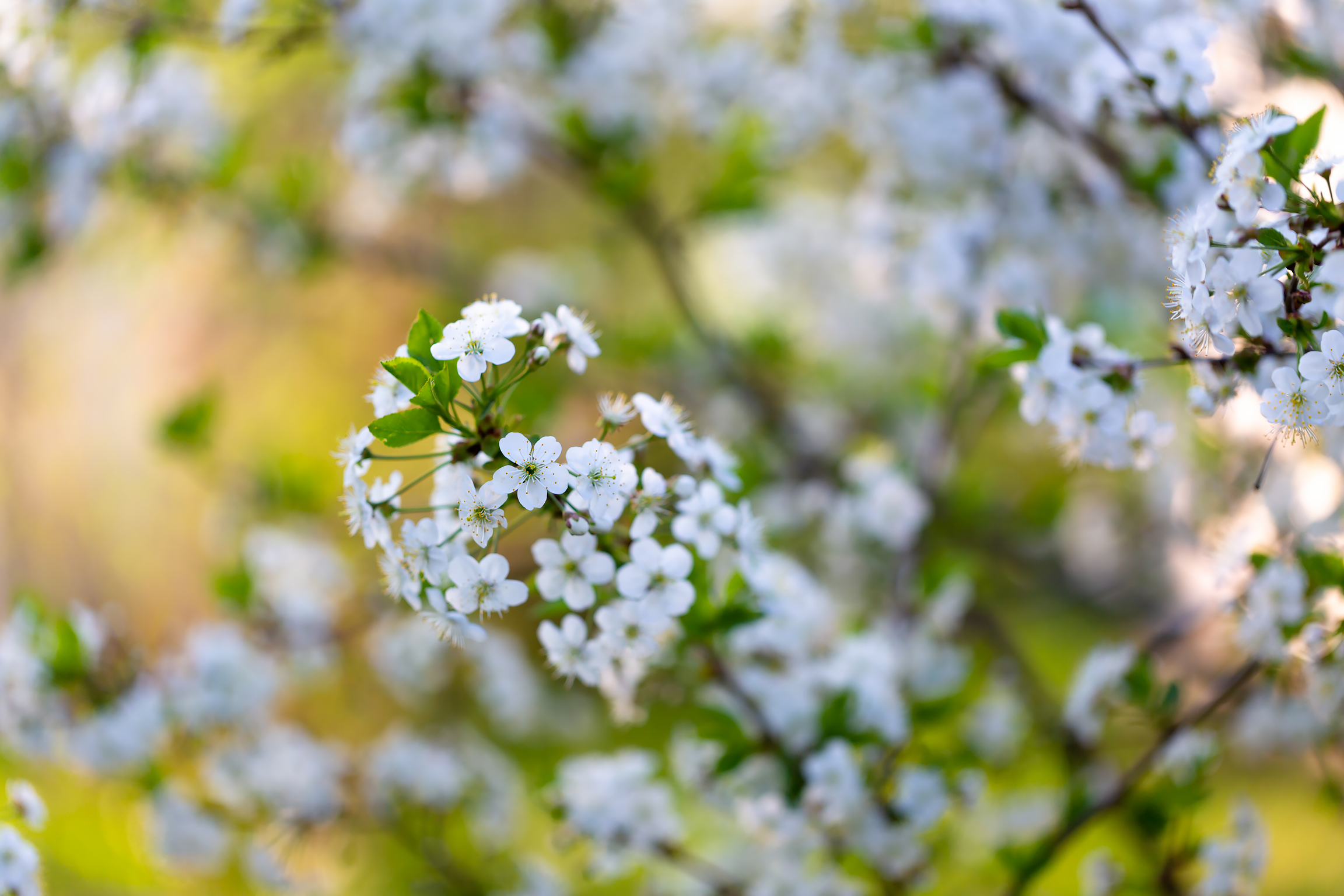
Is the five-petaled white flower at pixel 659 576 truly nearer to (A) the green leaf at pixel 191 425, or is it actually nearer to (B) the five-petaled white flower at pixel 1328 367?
(B) the five-petaled white flower at pixel 1328 367

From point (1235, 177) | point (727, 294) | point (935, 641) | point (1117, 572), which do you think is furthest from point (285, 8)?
point (727, 294)

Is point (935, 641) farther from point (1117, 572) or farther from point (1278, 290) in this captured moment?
point (1117, 572)

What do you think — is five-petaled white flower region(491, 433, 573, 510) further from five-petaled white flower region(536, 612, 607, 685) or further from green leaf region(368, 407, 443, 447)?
five-petaled white flower region(536, 612, 607, 685)

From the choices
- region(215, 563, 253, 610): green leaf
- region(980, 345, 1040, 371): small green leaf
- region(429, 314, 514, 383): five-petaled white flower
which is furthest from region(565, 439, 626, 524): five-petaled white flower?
region(215, 563, 253, 610): green leaf

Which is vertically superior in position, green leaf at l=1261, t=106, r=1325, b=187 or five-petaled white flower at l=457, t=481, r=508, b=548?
green leaf at l=1261, t=106, r=1325, b=187

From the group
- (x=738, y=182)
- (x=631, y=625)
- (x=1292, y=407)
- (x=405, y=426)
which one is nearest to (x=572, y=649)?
(x=631, y=625)

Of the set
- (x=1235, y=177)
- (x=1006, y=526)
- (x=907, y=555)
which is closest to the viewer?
(x=1235, y=177)

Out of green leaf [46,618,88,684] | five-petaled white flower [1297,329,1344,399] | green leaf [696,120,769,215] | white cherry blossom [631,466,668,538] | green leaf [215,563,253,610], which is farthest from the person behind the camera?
green leaf [696,120,769,215]
